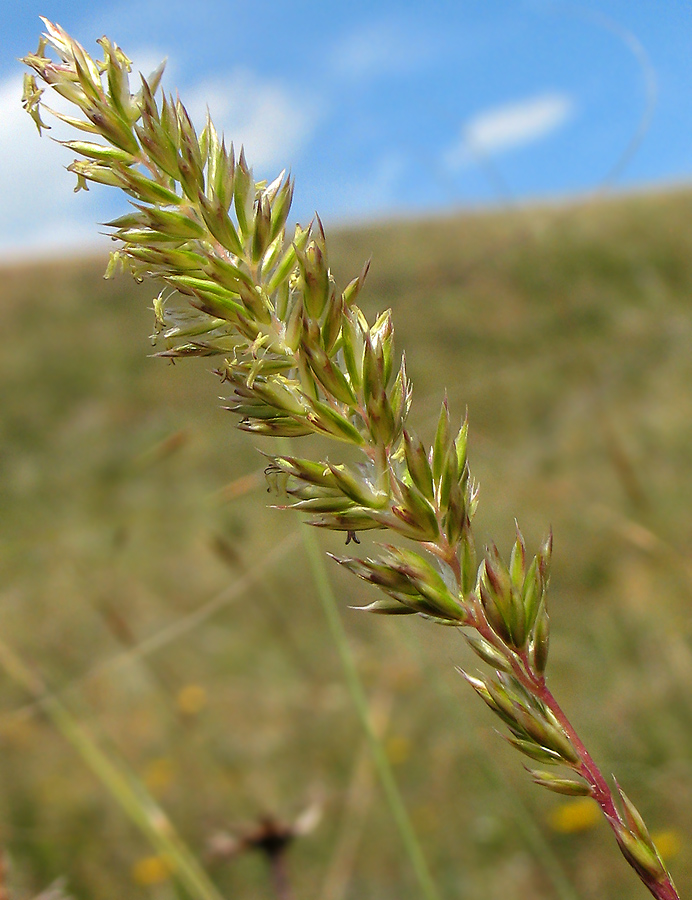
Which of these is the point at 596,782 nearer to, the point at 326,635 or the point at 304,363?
the point at 304,363

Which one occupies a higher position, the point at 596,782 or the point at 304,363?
the point at 304,363

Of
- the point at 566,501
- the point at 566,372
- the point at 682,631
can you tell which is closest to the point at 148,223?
the point at 682,631

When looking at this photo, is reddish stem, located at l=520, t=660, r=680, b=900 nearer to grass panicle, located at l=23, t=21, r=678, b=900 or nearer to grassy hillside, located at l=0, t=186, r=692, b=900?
grass panicle, located at l=23, t=21, r=678, b=900

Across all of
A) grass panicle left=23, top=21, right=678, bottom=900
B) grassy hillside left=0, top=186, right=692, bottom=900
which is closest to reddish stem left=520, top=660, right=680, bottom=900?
grass panicle left=23, top=21, right=678, bottom=900

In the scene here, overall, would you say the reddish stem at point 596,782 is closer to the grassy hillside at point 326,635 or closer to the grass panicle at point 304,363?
the grass panicle at point 304,363

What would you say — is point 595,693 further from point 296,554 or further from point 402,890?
point 296,554

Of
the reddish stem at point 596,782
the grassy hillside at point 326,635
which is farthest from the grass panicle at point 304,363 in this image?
the grassy hillside at point 326,635

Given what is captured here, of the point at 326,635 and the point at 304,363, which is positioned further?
the point at 326,635

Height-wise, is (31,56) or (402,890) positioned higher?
(31,56)

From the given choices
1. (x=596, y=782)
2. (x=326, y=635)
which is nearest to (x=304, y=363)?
(x=596, y=782)
